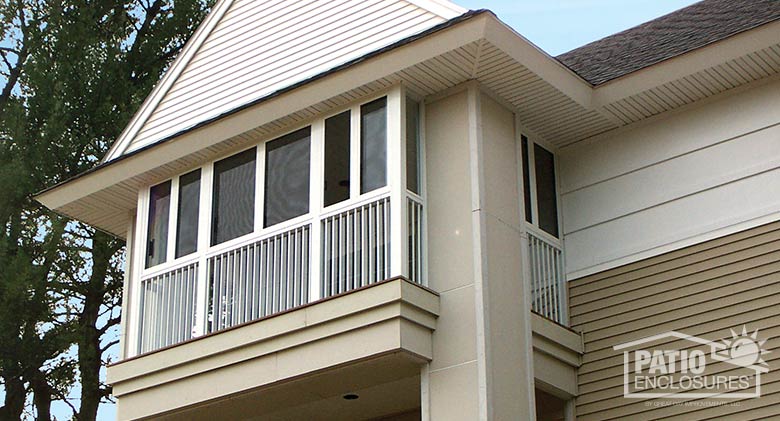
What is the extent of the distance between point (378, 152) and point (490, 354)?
97.8 inches

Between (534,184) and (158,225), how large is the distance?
4.53 meters

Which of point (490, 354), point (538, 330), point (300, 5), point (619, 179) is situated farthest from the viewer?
point (300, 5)

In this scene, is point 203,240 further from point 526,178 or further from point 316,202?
point 526,178

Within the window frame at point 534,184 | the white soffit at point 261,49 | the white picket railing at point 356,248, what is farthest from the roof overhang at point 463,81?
the white picket railing at point 356,248

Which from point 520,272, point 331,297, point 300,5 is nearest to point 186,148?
point 300,5

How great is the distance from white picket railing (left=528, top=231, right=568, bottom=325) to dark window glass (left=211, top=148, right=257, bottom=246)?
124 inches

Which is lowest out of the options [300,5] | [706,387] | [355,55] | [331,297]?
[706,387]

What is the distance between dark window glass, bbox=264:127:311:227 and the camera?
13055 mm

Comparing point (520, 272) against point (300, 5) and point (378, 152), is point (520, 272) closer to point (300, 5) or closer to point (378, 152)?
point (378, 152)

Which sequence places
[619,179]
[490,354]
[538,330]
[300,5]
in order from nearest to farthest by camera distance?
1. [490,354]
2. [538,330]
3. [619,179]
4. [300,5]

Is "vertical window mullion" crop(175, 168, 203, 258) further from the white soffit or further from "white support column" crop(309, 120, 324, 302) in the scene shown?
"white support column" crop(309, 120, 324, 302)

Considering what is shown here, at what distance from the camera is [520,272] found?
1252cm

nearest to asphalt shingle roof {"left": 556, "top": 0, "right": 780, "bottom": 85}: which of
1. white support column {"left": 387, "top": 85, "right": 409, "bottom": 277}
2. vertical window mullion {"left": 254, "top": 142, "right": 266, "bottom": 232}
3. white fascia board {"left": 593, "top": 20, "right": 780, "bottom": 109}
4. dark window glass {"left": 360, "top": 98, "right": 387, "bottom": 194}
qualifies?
white fascia board {"left": 593, "top": 20, "right": 780, "bottom": 109}

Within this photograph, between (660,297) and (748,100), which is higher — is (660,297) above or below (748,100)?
below
